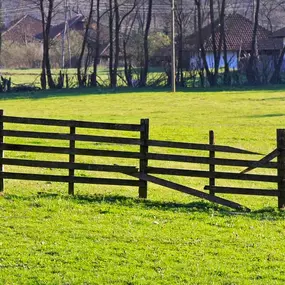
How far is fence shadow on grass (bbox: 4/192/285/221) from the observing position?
38.8 ft

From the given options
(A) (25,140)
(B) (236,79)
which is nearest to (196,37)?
(B) (236,79)

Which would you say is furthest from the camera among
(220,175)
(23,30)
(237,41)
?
(23,30)

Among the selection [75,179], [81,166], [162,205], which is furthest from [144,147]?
[75,179]

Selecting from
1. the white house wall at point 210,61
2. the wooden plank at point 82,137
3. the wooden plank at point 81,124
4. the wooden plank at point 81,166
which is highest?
the white house wall at point 210,61

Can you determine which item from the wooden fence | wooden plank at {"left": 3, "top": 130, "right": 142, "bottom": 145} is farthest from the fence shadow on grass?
wooden plank at {"left": 3, "top": 130, "right": 142, "bottom": 145}

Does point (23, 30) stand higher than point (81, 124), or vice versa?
point (23, 30)

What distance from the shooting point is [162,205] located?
1238 centimetres

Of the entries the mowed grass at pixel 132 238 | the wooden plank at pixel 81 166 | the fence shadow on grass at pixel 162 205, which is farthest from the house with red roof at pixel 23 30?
the mowed grass at pixel 132 238

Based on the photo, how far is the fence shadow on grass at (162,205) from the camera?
11.8 meters

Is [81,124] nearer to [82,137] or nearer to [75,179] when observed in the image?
[82,137]

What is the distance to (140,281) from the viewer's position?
305 inches

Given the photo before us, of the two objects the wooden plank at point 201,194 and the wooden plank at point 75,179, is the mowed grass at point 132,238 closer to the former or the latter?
the wooden plank at point 201,194

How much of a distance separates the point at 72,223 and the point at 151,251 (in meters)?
1.89

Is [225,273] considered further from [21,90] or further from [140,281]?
[21,90]
